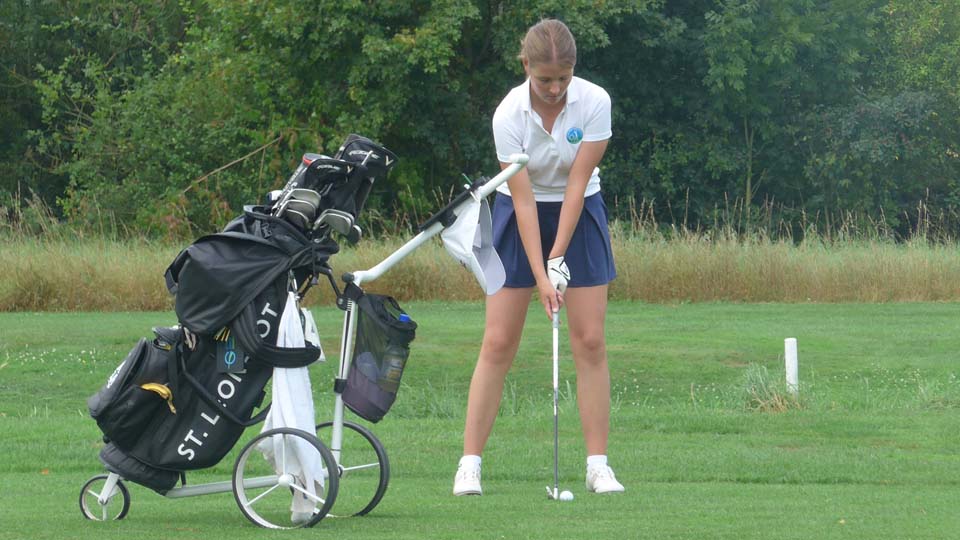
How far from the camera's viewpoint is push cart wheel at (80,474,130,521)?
602 cm

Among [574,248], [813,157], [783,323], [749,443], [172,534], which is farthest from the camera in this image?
[813,157]

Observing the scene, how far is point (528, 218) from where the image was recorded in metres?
6.52

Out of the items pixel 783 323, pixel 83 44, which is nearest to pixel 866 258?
pixel 783 323

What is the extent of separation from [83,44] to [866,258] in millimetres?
25739

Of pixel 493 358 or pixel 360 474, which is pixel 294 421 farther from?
pixel 360 474

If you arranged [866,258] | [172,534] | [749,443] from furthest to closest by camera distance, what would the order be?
[866,258] → [749,443] → [172,534]

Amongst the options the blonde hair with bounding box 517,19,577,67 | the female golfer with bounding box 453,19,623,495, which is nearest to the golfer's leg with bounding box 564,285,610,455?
the female golfer with bounding box 453,19,623,495

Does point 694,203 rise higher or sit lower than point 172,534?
lower

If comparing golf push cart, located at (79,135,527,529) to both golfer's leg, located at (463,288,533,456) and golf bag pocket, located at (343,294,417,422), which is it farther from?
golfer's leg, located at (463,288,533,456)

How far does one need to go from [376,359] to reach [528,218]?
Answer: 38.1 inches

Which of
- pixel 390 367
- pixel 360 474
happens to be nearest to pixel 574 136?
pixel 390 367

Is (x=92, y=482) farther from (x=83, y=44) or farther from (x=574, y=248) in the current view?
(x=83, y=44)

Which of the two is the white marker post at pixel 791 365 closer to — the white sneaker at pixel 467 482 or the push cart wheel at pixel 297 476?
the white sneaker at pixel 467 482

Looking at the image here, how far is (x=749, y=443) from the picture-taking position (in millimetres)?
9414
